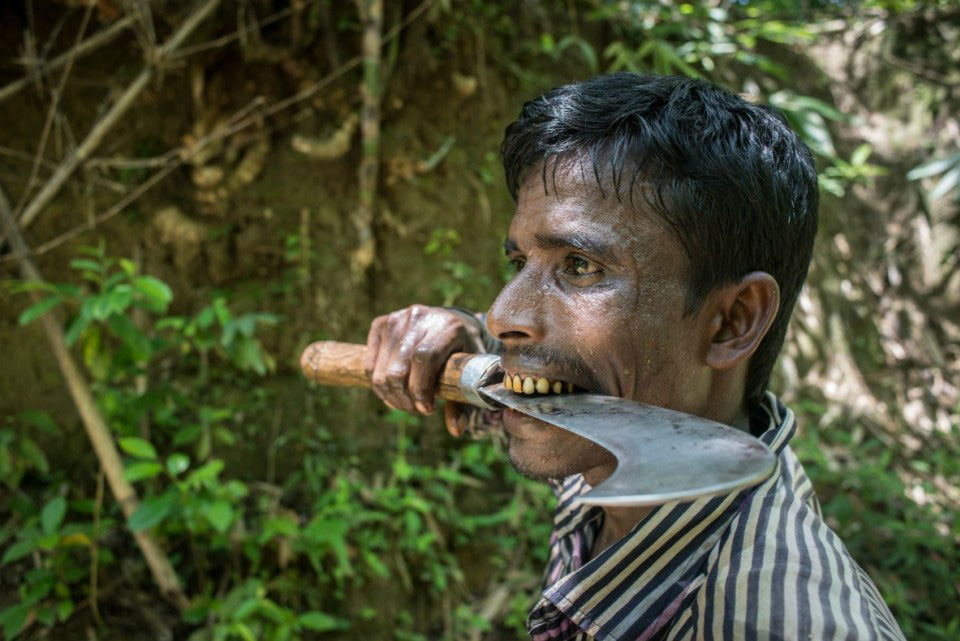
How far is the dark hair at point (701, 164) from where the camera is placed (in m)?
1.25

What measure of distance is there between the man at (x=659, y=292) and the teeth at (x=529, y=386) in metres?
0.01

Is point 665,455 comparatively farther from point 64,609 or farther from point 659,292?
point 64,609

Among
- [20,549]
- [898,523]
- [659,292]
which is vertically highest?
[659,292]

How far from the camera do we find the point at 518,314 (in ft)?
4.38

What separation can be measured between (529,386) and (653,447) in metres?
0.43

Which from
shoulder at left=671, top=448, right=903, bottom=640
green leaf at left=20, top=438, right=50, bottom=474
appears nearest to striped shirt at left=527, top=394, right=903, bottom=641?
shoulder at left=671, top=448, right=903, bottom=640

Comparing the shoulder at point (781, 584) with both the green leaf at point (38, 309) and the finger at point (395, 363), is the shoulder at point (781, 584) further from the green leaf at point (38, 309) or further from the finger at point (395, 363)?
the green leaf at point (38, 309)

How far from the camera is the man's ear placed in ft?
4.25

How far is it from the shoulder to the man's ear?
24cm

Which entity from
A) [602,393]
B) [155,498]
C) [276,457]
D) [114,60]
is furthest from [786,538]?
[114,60]

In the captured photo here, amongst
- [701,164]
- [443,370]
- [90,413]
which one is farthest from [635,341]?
[90,413]

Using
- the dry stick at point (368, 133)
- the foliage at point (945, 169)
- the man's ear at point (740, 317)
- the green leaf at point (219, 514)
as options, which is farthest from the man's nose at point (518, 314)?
the foliage at point (945, 169)

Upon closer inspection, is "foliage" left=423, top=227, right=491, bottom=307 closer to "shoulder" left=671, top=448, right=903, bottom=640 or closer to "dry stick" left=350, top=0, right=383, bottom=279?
"dry stick" left=350, top=0, right=383, bottom=279

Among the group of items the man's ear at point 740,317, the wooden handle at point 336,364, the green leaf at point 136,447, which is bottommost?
the green leaf at point 136,447
